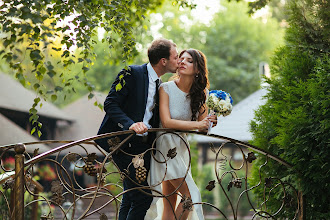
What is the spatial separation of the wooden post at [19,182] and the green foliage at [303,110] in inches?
91.0

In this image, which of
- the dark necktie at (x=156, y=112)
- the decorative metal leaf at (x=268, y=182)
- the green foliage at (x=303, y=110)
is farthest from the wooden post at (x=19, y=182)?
the green foliage at (x=303, y=110)

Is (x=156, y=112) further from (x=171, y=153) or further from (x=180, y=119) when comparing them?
(x=171, y=153)

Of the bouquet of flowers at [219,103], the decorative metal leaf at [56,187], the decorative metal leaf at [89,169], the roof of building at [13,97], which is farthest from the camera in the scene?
the roof of building at [13,97]

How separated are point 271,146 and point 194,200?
1249 millimetres

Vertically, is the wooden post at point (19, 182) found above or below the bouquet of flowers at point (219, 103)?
below

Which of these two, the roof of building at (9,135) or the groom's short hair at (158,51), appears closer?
the groom's short hair at (158,51)

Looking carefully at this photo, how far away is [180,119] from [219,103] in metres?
0.43

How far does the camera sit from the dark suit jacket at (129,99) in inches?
163

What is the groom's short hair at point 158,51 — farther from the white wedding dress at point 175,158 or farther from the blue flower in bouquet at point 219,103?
Answer: the blue flower in bouquet at point 219,103

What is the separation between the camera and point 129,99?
14.0 feet

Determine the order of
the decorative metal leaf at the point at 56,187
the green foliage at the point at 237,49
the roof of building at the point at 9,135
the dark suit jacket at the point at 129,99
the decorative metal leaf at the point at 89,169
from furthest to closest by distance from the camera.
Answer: the green foliage at the point at 237,49, the roof of building at the point at 9,135, the dark suit jacket at the point at 129,99, the decorative metal leaf at the point at 89,169, the decorative metal leaf at the point at 56,187

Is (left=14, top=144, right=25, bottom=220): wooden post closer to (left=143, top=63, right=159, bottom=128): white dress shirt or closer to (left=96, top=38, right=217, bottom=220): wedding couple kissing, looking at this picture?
(left=96, top=38, right=217, bottom=220): wedding couple kissing

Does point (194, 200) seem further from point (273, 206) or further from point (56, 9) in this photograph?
point (56, 9)

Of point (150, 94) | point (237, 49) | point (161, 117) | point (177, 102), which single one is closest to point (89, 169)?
point (161, 117)
